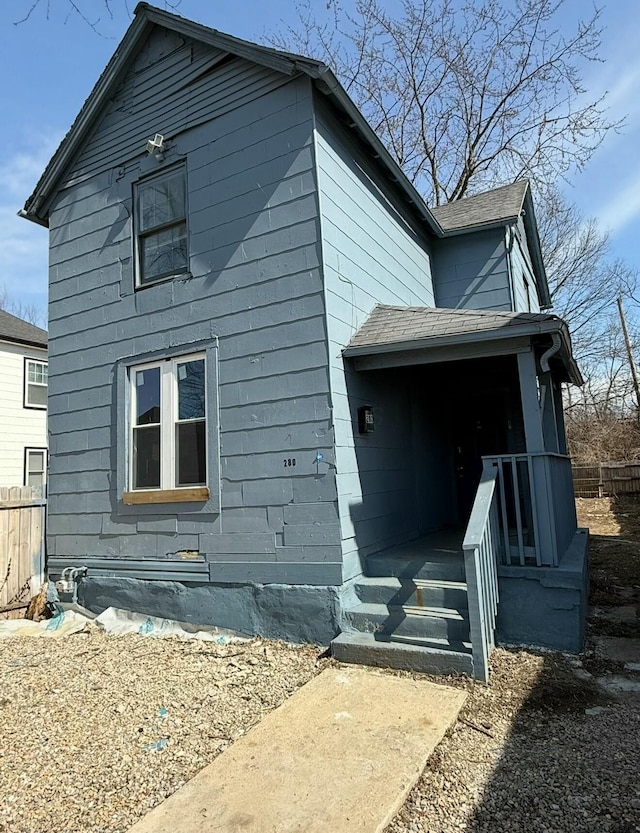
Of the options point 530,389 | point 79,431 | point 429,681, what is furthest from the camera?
point 79,431

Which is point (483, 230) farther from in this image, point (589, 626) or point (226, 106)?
point (589, 626)

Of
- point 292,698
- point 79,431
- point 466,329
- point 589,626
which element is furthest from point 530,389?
point 79,431

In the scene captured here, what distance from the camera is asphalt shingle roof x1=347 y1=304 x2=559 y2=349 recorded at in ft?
16.0

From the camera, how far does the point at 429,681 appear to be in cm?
395

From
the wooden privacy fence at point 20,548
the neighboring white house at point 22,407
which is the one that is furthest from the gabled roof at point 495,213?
the neighboring white house at point 22,407

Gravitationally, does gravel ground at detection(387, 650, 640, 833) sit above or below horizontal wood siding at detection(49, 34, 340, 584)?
below

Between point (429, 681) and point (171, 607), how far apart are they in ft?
9.97

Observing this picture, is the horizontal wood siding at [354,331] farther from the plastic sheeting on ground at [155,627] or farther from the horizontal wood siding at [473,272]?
the horizontal wood siding at [473,272]

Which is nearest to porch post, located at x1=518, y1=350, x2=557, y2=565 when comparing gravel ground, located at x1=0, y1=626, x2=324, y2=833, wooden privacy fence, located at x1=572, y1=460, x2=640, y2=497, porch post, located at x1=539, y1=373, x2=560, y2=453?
porch post, located at x1=539, y1=373, x2=560, y2=453

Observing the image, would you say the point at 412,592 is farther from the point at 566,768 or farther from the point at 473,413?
the point at 473,413

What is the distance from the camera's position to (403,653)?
13.6ft

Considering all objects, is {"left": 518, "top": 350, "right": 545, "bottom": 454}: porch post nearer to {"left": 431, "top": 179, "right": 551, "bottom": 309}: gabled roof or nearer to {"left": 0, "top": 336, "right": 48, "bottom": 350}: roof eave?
{"left": 431, "top": 179, "right": 551, "bottom": 309}: gabled roof

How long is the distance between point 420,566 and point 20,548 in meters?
4.98

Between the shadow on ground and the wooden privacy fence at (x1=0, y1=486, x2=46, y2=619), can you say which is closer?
the shadow on ground
